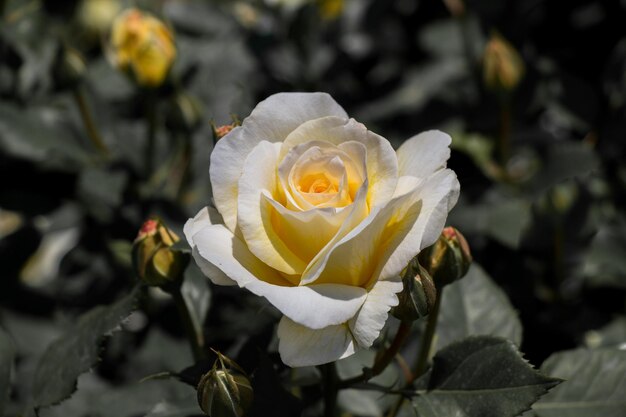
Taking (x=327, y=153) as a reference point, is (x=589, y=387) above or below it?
below

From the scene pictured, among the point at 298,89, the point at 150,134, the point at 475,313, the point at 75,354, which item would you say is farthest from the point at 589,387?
the point at 298,89

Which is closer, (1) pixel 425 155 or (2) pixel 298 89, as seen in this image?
(1) pixel 425 155

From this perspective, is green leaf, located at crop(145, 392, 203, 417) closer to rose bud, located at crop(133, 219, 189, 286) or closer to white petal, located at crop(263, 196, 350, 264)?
rose bud, located at crop(133, 219, 189, 286)

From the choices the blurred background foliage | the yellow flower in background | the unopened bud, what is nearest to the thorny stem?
the blurred background foliage

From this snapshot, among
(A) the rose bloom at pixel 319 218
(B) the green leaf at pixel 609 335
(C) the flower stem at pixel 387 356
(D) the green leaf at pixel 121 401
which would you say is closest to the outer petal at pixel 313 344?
(A) the rose bloom at pixel 319 218

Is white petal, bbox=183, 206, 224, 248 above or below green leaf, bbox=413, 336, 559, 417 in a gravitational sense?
above

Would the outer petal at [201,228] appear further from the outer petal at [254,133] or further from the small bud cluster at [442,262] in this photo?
the small bud cluster at [442,262]

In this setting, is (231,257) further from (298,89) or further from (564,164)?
(298,89)
